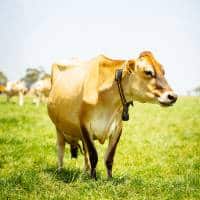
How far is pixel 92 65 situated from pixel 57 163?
2956mm

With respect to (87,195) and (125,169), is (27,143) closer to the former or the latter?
(125,169)

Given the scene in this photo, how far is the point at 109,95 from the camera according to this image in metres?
7.59

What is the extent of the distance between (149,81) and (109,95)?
2.53 ft

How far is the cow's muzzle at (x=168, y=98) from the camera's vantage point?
22.5 ft

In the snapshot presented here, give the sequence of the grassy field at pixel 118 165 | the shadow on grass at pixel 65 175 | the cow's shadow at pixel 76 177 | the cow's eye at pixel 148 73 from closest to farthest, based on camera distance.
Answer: the grassy field at pixel 118 165, the cow's eye at pixel 148 73, the cow's shadow at pixel 76 177, the shadow on grass at pixel 65 175

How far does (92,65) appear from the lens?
7.93 m

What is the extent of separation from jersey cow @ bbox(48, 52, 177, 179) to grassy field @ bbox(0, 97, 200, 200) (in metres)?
0.75

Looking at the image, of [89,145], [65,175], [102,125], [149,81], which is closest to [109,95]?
[102,125]

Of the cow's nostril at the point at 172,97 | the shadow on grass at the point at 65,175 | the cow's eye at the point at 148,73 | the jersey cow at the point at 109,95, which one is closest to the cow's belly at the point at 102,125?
the jersey cow at the point at 109,95

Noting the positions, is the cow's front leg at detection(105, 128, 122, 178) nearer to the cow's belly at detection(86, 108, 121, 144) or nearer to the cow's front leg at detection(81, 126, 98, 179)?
the cow's belly at detection(86, 108, 121, 144)

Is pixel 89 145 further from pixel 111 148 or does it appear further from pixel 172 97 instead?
pixel 172 97

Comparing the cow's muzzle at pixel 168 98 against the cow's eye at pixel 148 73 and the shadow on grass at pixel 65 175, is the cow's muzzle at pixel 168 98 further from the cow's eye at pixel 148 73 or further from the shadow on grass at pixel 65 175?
the shadow on grass at pixel 65 175

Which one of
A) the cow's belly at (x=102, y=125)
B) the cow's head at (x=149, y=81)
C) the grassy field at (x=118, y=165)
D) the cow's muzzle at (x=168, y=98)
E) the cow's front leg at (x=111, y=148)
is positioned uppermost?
the cow's head at (x=149, y=81)

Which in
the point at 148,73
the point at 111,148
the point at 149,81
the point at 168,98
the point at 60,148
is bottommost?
the point at 60,148
